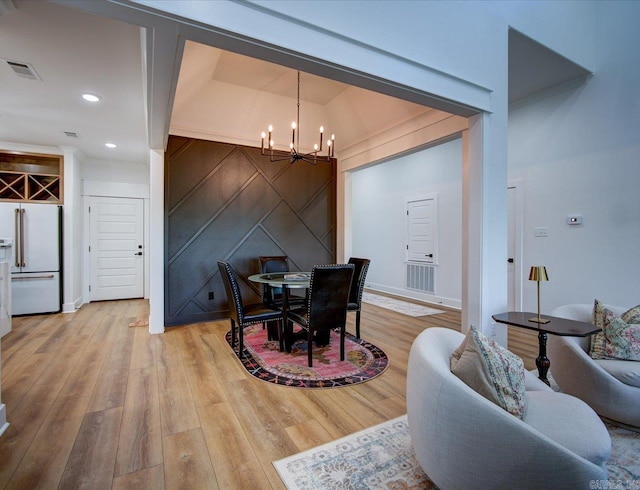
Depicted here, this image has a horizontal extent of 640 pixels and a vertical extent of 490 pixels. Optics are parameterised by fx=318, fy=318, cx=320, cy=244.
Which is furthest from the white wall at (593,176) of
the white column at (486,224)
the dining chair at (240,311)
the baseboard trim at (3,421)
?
the baseboard trim at (3,421)

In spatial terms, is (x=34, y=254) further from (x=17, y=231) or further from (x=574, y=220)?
(x=574, y=220)

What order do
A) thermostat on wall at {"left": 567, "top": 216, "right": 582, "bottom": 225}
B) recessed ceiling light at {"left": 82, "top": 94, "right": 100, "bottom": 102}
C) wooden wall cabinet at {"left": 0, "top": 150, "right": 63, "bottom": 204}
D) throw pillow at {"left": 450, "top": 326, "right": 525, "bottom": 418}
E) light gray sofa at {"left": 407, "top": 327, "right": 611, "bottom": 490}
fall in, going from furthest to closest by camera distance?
wooden wall cabinet at {"left": 0, "top": 150, "right": 63, "bottom": 204}, thermostat on wall at {"left": 567, "top": 216, "right": 582, "bottom": 225}, recessed ceiling light at {"left": 82, "top": 94, "right": 100, "bottom": 102}, throw pillow at {"left": 450, "top": 326, "right": 525, "bottom": 418}, light gray sofa at {"left": 407, "top": 327, "right": 611, "bottom": 490}

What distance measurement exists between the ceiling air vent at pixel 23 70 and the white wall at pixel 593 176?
18.4 feet

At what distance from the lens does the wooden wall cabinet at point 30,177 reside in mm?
5129

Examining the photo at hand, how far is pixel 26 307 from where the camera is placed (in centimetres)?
494

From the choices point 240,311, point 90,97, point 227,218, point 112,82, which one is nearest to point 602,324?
point 240,311

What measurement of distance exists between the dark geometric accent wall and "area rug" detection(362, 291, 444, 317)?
144 centimetres

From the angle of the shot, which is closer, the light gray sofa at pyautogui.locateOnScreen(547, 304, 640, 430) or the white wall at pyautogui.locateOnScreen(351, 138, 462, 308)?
the light gray sofa at pyautogui.locateOnScreen(547, 304, 640, 430)

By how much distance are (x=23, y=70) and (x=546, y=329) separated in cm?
464

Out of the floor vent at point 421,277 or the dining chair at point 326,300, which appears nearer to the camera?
the dining chair at point 326,300

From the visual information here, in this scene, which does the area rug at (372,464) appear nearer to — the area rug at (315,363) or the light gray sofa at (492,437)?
the light gray sofa at (492,437)

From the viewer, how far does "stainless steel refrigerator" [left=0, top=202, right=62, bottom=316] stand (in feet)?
15.8

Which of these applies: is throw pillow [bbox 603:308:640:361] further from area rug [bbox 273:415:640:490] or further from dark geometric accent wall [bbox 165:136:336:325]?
dark geometric accent wall [bbox 165:136:336:325]

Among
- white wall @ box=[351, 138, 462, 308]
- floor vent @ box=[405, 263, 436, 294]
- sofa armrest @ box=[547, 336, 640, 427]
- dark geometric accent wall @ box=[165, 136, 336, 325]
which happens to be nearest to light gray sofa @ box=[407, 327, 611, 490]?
sofa armrest @ box=[547, 336, 640, 427]
